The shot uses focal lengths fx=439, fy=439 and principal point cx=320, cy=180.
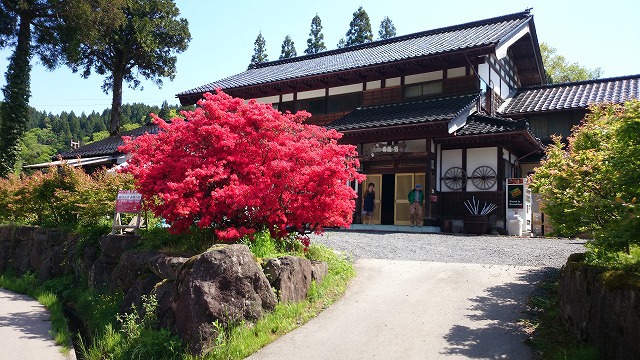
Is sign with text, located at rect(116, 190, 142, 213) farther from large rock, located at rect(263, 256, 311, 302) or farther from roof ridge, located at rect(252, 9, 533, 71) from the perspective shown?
roof ridge, located at rect(252, 9, 533, 71)

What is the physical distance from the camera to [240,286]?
5.54 m

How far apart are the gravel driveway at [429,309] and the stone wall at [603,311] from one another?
628 mm

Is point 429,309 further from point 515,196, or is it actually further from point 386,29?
point 386,29

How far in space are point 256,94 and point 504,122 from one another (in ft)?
37.4

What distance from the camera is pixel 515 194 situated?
13.9 meters

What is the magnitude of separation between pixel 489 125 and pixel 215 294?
11.9 m

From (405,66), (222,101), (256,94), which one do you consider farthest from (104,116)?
(222,101)

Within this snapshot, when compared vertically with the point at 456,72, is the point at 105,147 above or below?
below

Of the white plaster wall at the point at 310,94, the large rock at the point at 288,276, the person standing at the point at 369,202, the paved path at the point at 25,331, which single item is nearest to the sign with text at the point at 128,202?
the paved path at the point at 25,331

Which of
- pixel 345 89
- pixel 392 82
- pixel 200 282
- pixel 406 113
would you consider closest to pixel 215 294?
pixel 200 282

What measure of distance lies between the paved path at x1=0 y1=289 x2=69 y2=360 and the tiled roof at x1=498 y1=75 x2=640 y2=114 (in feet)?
56.8

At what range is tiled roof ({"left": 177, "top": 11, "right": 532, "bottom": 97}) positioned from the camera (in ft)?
54.0

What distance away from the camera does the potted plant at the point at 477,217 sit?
556 inches

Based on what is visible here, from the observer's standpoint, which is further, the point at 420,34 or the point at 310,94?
the point at 420,34
